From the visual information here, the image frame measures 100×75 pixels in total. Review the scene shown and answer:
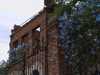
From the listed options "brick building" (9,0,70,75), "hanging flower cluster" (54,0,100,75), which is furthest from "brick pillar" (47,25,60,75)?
"hanging flower cluster" (54,0,100,75)

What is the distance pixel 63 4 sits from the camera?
369 inches

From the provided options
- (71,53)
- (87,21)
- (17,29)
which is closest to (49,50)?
(71,53)

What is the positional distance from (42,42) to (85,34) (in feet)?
27.0

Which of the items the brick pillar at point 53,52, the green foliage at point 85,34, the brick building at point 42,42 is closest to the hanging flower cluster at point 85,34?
the green foliage at point 85,34

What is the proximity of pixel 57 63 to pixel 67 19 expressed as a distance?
2033 millimetres

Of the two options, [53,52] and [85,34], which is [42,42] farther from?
[85,34]

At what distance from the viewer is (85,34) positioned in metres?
4.47

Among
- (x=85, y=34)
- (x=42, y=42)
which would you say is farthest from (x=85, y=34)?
(x=42, y=42)

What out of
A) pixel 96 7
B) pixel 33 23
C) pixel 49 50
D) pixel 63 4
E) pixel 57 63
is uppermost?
pixel 33 23

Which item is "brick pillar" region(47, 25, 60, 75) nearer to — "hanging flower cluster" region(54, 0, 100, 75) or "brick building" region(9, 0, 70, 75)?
"brick building" region(9, 0, 70, 75)

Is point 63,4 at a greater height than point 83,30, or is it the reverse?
point 63,4

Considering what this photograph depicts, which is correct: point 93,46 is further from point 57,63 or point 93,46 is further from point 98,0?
point 57,63

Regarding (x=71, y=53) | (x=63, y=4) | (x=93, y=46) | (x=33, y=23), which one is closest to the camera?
(x=93, y=46)

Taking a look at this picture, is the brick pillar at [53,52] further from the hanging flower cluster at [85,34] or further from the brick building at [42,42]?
the hanging flower cluster at [85,34]
